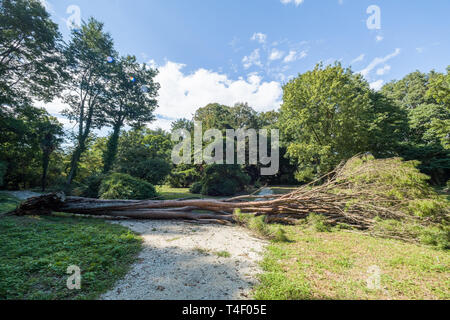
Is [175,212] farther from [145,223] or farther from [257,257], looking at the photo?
[257,257]

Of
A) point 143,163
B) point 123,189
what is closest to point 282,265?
point 123,189

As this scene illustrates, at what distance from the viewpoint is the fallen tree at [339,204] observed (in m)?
4.85

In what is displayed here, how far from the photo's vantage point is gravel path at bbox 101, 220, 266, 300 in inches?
88.9

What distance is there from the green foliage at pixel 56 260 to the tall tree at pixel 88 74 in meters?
14.5

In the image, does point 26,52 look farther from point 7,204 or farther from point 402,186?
point 402,186

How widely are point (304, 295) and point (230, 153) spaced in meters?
13.3

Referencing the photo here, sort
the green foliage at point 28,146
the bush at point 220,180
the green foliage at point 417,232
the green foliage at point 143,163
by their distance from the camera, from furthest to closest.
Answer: the bush at point 220,180 < the green foliage at point 28,146 < the green foliage at point 143,163 < the green foliage at point 417,232

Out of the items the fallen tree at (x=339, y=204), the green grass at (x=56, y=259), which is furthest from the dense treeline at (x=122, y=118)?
the green grass at (x=56, y=259)

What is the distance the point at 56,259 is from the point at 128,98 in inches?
768

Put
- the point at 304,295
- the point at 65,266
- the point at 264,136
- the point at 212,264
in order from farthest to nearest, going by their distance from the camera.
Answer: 1. the point at 264,136
2. the point at 212,264
3. the point at 65,266
4. the point at 304,295

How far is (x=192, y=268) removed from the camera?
2924 mm

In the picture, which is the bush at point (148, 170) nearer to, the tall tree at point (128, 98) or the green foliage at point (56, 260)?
the tall tree at point (128, 98)
